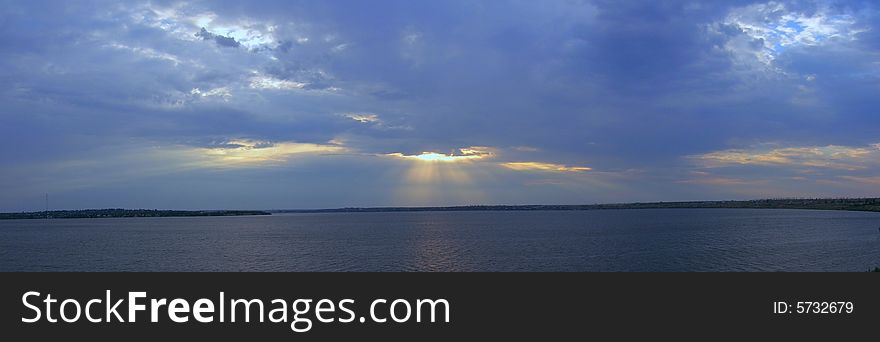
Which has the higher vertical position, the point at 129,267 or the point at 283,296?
the point at 283,296

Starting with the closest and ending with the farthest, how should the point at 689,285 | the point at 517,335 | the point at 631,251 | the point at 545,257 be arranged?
the point at 517,335
the point at 689,285
the point at 545,257
the point at 631,251

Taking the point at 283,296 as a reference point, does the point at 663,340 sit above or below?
below

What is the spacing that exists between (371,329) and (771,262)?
6164cm

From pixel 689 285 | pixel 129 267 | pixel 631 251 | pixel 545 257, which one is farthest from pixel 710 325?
pixel 129 267

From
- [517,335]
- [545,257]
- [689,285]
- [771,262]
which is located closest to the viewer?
[517,335]

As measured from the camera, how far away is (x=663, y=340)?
23.2 metres

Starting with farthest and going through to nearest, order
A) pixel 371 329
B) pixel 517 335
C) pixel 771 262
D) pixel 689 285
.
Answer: pixel 771 262 → pixel 689 285 → pixel 517 335 → pixel 371 329

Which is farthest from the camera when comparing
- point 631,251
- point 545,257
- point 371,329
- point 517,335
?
point 631,251

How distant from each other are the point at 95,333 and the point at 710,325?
90.3 feet

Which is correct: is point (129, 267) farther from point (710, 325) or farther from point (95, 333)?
point (710, 325)

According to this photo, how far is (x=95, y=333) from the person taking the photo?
74.7ft

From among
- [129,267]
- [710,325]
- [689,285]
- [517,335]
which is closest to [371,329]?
[517,335]

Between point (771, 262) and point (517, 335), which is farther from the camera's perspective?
point (771, 262)

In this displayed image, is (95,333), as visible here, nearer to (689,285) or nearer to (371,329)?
(371,329)
